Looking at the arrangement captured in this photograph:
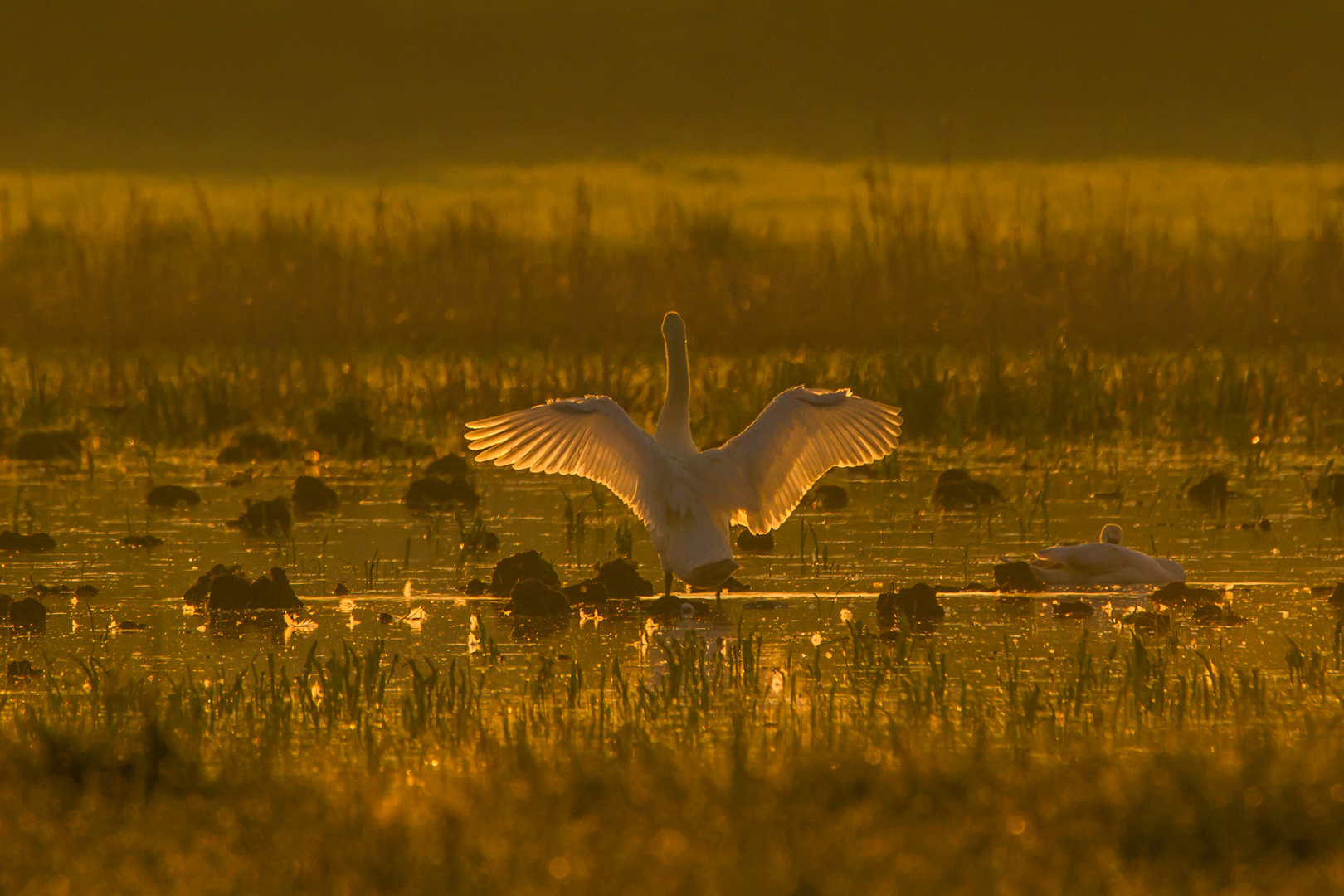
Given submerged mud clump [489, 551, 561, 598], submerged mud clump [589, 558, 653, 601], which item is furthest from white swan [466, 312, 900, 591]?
submerged mud clump [489, 551, 561, 598]

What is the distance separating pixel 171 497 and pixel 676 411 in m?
4.01

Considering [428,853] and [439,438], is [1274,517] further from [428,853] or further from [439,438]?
[428,853]

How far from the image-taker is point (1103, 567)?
31.6 ft

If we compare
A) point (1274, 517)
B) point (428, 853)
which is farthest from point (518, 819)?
point (1274, 517)

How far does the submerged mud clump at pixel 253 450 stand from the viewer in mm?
15219

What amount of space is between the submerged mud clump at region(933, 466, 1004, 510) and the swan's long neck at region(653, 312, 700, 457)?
2416 mm

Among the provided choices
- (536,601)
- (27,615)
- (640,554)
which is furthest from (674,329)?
(27,615)

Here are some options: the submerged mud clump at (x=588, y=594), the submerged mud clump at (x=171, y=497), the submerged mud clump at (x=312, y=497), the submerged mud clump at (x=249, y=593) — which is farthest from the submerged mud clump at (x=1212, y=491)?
the submerged mud clump at (x=171, y=497)

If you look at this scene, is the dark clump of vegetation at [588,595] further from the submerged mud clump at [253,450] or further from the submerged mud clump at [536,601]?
the submerged mud clump at [253,450]

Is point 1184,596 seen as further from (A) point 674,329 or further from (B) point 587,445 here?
(A) point 674,329

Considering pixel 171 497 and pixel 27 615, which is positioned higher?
pixel 171 497

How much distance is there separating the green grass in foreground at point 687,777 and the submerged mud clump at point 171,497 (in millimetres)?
4901

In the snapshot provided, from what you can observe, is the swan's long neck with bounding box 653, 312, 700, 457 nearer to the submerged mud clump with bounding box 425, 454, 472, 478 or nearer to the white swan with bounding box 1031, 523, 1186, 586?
the white swan with bounding box 1031, 523, 1186, 586

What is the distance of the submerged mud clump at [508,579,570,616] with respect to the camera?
894 cm
